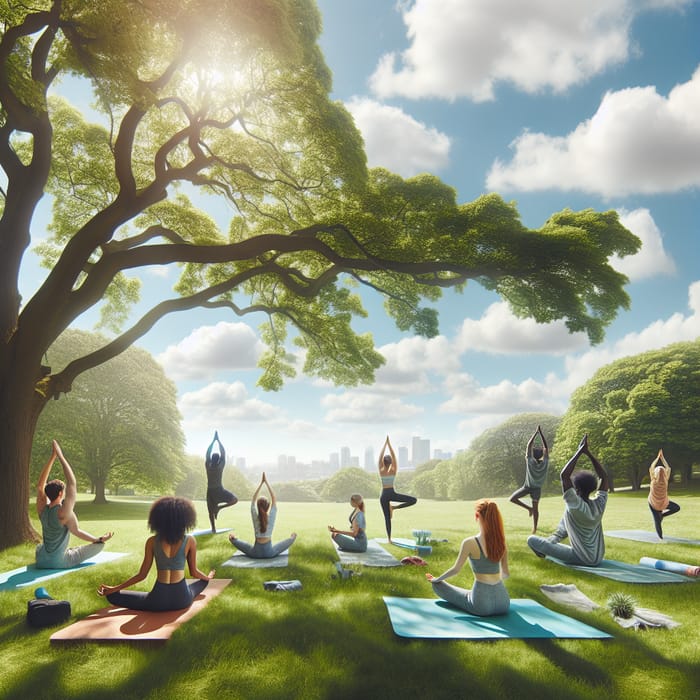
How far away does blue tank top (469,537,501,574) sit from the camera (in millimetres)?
5676

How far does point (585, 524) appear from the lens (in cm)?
845

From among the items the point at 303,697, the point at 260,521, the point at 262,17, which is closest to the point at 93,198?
the point at 262,17

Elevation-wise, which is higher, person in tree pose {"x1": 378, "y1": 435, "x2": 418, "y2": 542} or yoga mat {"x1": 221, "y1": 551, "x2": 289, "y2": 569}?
person in tree pose {"x1": 378, "y1": 435, "x2": 418, "y2": 542}

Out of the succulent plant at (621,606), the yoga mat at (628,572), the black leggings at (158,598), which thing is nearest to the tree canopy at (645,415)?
the yoga mat at (628,572)

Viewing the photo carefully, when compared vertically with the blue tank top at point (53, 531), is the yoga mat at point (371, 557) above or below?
below

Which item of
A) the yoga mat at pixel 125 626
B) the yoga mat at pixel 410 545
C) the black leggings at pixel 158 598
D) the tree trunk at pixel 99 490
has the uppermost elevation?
the black leggings at pixel 158 598

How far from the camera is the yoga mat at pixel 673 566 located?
26.8ft

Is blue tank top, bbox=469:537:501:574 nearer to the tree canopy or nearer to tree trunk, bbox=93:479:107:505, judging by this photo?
tree trunk, bbox=93:479:107:505

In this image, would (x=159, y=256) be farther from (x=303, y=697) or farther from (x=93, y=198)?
(x=303, y=697)

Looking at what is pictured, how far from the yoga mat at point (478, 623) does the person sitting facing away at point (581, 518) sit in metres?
2.29

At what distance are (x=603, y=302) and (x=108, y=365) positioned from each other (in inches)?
1097

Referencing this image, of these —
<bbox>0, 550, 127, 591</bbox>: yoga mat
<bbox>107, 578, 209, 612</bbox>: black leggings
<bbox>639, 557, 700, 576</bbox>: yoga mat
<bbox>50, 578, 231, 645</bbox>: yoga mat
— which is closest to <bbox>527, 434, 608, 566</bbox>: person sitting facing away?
<bbox>639, 557, 700, 576</bbox>: yoga mat

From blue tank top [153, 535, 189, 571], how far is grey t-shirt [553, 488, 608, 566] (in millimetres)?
6479

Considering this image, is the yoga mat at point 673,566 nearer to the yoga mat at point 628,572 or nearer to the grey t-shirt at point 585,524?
the yoga mat at point 628,572
